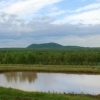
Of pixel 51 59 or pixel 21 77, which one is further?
pixel 51 59

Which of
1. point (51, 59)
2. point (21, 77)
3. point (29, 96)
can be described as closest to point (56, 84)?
point (21, 77)

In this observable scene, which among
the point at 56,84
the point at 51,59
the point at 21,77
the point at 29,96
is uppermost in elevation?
the point at 29,96

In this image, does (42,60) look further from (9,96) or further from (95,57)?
(9,96)

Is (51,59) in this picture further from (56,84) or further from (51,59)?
(56,84)

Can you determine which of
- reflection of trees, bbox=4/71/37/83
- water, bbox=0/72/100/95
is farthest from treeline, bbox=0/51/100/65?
water, bbox=0/72/100/95

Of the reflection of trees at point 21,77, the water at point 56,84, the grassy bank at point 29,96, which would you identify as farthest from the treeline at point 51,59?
the grassy bank at point 29,96

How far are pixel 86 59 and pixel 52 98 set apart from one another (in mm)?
44872

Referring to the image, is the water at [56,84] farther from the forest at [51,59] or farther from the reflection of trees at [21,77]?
the forest at [51,59]

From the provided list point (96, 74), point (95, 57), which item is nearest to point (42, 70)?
point (96, 74)

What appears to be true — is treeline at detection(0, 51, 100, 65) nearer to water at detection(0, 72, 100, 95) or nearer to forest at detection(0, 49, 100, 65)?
forest at detection(0, 49, 100, 65)

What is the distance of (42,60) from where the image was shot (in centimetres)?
5938

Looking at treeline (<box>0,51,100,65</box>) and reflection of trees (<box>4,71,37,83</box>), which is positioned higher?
treeline (<box>0,51,100,65</box>)

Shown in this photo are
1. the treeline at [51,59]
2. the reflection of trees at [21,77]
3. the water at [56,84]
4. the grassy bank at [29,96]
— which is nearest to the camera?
the grassy bank at [29,96]

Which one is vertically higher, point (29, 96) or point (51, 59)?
point (29, 96)
